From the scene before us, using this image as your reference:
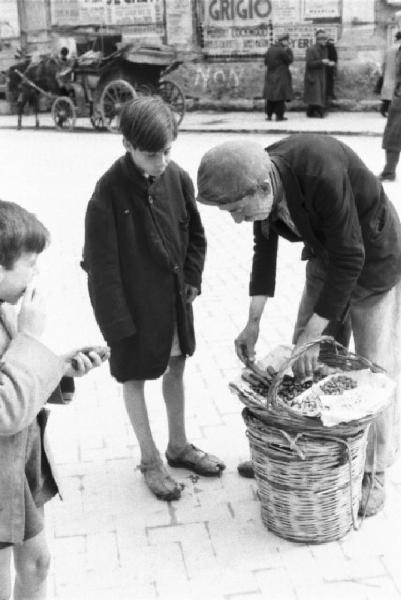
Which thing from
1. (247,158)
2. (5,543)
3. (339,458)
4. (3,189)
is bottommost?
(3,189)

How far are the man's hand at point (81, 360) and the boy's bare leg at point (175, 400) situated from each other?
1.17 metres

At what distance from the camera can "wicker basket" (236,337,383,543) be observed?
274 centimetres

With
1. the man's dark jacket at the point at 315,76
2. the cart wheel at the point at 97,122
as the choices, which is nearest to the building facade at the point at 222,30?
the man's dark jacket at the point at 315,76

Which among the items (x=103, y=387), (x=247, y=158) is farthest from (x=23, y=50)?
(x=247, y=158)

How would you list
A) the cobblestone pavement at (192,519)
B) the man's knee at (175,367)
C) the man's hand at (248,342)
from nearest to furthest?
the cobblestone pavement at (192,519), the man's hand at (248,342), the man's knee at (175,367)

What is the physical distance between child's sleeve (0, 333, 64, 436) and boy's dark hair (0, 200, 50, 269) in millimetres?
198

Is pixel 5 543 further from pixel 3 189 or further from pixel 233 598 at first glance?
pixel 3 189

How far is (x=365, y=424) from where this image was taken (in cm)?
274

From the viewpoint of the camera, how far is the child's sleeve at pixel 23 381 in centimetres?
199

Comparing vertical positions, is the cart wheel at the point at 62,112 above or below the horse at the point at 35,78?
below

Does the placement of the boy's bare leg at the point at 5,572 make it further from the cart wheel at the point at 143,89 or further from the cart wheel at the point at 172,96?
the cart wheel at the point at 172,96

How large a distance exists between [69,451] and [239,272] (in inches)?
115

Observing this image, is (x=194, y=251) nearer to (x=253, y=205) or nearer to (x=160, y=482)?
(x=253, y=205)

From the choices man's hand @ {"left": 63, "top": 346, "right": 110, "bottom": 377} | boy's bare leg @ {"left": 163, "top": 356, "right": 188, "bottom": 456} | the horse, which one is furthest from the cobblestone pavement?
the horse
